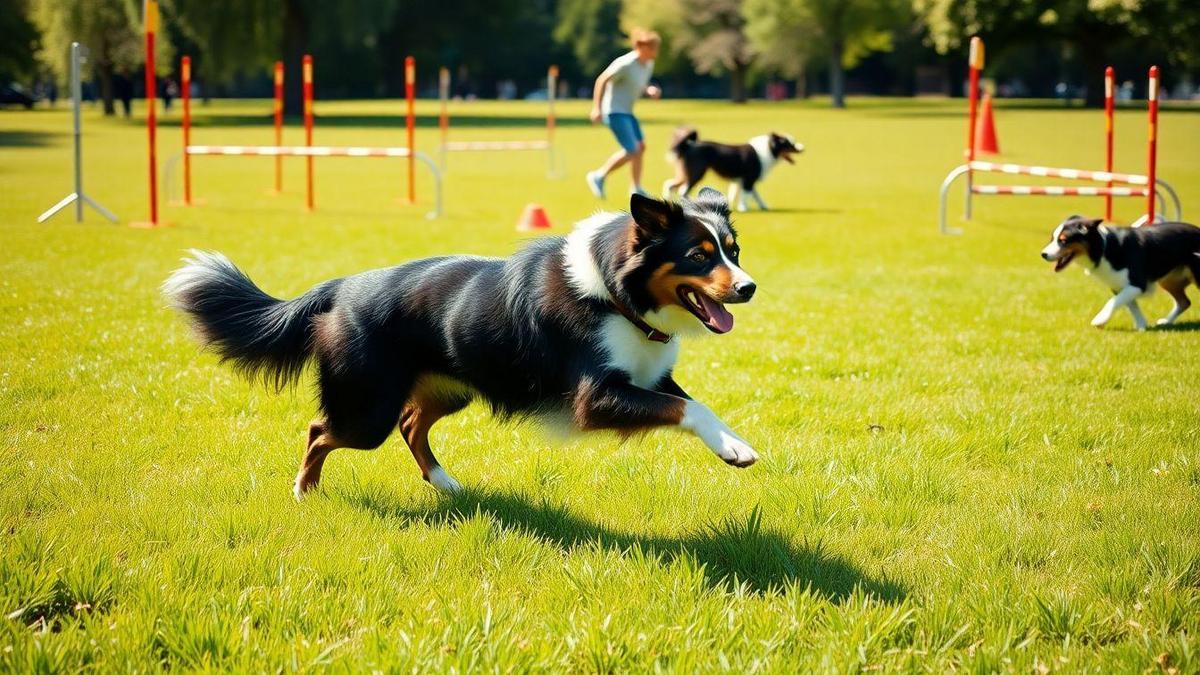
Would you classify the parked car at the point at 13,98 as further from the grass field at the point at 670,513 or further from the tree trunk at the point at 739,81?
the grass field at the point at 670,513

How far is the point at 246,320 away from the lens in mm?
4707

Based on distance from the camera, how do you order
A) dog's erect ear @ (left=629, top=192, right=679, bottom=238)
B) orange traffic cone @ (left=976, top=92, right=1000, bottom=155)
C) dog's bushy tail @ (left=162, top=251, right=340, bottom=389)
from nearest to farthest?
1. dog's erect ear @ (left=629, top=192, right=679, bottom=238)
2. dog's bushy tail @ (left=162, top=251, right=340, bottom=389)
3. orange traffic cone @ (left=976, top=92, right=1000, bottom=155)

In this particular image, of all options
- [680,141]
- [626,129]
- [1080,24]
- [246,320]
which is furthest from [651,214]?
[1080,24]

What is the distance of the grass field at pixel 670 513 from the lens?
10.8ft

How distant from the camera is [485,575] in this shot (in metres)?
3.83

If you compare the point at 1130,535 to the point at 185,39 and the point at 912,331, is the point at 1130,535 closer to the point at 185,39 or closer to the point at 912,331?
the point at 912,331

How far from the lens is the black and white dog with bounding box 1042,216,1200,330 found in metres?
8.60

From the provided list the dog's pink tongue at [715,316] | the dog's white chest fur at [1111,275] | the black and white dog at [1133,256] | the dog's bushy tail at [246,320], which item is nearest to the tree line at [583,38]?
the black and white dog at [1133,256]

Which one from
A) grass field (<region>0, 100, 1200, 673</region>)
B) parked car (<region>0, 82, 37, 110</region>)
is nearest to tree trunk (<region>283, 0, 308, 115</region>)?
parked car (<region>0, 82, 37, 110</region>)

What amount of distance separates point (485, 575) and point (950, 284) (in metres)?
8.04

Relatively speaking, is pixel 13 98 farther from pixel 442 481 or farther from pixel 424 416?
pixel 442 481

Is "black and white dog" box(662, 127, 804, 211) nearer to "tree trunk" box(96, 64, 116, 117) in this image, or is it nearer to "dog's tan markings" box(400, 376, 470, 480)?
"dog's tan markings" box(400, 376, 470, 480)

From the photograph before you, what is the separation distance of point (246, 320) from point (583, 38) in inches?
3678

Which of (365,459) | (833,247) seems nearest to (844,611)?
(365,459)
